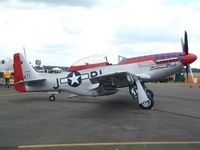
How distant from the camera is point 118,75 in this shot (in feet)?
36.5

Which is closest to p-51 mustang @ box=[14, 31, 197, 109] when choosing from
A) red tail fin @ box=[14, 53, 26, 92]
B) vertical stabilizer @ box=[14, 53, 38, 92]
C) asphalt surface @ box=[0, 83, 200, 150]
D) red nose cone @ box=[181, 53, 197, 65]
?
red nose cone @ box=[181, 53, 197, 65]

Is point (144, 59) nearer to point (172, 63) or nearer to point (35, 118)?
point (172, 63)

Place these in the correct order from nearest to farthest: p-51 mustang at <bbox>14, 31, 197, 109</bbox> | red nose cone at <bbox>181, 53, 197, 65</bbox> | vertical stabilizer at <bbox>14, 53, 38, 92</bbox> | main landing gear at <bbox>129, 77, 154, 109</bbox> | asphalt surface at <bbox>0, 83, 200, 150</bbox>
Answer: asphalt surface at <bbox>0, 83, 200, 150</bbox>, main landing gear at <bbox>129, 77, 154, 109</bbox>, p-51 mustang at <bbox>14, 31, 197, 109</bbox>, red nose cone at <bbox>181, 53, 197, 65</bbox>, vertical stabilizer at <bbox>14, 53, 38, 92</bbox>

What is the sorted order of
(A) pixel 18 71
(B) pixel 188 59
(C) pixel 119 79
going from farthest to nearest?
(A) pixel 18 71
(B) pixel 188 59
(C) pixel 119 79

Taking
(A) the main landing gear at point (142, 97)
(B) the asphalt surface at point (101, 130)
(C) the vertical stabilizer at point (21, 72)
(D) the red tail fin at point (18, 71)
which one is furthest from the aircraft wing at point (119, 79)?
(D) the red tail fin at point (18, 71)

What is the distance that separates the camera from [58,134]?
690cm

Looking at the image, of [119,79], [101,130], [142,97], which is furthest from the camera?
[119,79]

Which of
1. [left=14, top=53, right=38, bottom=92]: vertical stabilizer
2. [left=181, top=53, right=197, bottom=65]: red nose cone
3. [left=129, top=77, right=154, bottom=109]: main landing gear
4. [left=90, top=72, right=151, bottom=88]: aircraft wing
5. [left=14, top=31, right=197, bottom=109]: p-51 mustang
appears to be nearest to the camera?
[left=129, top=77, right=154, bottom=109]: main landing gear

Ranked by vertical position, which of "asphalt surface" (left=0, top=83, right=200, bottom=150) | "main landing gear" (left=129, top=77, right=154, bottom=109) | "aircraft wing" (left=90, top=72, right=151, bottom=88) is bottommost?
"asphalt surface" (left=0, top=83, right=200, bottom=150)

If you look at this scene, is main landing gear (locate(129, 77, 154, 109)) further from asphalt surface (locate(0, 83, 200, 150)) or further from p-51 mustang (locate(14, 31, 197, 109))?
asphalt surface (locate(0, 83, 200, 150))

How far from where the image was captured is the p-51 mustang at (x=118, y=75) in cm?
1179

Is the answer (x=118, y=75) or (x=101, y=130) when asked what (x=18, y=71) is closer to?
(x=118, y=75)

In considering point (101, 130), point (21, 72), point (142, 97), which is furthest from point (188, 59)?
point (21, 72)

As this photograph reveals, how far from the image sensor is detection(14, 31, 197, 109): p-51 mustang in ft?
38.7
